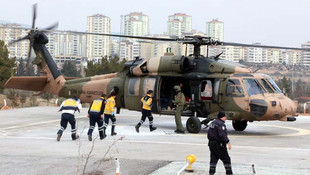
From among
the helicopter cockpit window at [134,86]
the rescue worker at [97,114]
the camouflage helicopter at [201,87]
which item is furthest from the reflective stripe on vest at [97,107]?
the helicopter cockpit window at [134,86]

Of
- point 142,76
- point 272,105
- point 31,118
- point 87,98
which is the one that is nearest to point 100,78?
point 87,98

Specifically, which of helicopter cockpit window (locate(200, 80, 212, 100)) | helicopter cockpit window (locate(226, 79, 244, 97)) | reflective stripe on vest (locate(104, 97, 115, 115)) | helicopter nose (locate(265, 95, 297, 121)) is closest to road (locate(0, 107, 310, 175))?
helicopter nose (locate(265, 95, 297, 121))

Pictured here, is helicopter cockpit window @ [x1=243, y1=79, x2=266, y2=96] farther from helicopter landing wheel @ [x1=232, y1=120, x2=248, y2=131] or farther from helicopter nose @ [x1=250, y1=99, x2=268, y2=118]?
helicopter landing wheel @ [x1=232, y1=120, x2=248, y2=131]

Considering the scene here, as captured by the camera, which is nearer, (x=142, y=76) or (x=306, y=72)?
(x=142, y=76)

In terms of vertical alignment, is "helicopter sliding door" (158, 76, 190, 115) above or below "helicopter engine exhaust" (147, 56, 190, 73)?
below

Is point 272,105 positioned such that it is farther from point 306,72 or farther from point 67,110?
point 306,72

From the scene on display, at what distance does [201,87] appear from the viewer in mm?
19156

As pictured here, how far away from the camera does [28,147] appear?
14.7m

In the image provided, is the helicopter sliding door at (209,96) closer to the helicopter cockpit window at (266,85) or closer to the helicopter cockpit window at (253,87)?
the helicopter cockpit window at (253,87)

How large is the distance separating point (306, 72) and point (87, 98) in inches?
6124

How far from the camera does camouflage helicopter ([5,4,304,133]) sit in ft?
58.7

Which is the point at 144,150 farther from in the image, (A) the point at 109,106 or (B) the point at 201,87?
(B) the point at 201,87

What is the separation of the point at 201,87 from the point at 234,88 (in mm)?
1429

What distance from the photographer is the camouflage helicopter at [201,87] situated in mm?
17906
